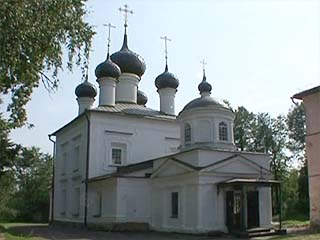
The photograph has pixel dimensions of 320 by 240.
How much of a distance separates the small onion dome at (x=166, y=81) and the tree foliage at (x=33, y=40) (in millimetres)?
21592

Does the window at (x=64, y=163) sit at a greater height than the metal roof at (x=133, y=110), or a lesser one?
lesser

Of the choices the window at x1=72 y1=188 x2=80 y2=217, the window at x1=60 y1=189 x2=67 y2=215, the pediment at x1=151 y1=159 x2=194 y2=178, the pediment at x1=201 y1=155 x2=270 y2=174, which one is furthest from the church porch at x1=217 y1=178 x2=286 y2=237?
the window at x1=60 y1=189 x2=67 y2=215

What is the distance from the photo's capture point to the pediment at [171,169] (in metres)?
22.2

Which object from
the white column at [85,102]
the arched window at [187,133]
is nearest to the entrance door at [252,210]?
the arched window at [187,133]

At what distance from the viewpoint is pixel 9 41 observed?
10.6m

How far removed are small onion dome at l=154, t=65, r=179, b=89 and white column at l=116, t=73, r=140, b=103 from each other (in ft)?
6.69

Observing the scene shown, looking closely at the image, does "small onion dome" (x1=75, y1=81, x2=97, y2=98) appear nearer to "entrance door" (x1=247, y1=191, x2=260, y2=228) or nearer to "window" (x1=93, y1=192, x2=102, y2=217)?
"window" (x1=93, y1=192, x2=102, y2=217)

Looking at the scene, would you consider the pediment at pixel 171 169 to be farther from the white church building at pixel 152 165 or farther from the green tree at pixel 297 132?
the green tree at pixel 297 132

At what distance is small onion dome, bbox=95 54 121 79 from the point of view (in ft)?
102

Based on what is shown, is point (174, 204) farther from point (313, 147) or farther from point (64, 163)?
point (64, 163)

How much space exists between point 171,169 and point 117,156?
674 centimetres

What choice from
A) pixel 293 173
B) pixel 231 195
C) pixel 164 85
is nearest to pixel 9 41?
pixel 231 195

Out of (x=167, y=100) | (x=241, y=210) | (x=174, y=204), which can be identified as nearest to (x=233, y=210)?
(x=241, y=210)

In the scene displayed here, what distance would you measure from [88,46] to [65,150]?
73.9 feet
